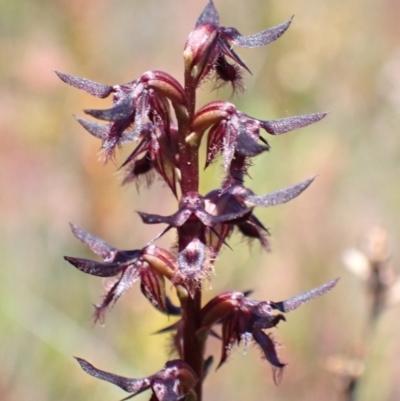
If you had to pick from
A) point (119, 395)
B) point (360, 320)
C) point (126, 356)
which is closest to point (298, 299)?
point (119, 395)

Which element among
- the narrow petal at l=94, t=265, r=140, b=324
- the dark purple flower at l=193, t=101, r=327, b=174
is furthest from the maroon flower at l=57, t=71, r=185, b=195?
the narrow petal at l=94, t=265, r=140, b=324

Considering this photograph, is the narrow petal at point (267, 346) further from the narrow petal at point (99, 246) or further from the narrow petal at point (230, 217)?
the narrow petal at point (99, 246)

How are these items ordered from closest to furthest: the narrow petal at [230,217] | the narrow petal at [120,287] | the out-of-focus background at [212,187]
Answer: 1. the narrow petal at [230,217]
2. the narrow petal at [120,287]
3. the out-of-focus background at [212,187]

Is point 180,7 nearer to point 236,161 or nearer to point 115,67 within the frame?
point 115,67

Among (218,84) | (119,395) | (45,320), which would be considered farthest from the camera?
(45,320)

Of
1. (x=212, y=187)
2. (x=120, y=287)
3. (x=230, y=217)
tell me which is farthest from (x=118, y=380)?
(x=212, y=187)

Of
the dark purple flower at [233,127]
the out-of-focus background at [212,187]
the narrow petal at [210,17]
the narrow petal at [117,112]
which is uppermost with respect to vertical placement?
the out-of-focus background at [212,187]

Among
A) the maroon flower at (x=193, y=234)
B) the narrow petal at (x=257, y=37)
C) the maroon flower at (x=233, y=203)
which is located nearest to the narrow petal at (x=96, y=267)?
the maroon flower at (x=193, y=234)
